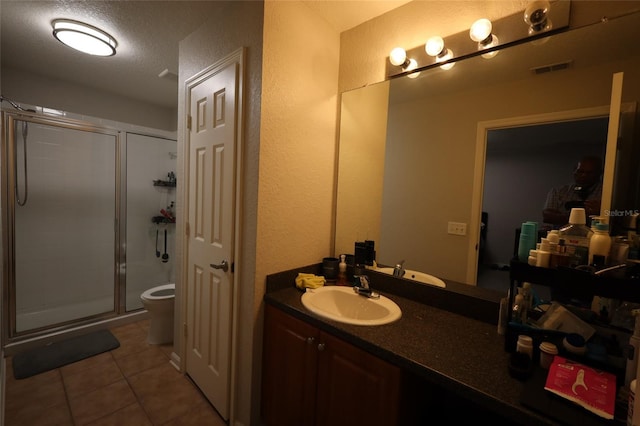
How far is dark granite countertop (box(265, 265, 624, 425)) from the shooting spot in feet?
2.52

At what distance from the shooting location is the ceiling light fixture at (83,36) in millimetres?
1804

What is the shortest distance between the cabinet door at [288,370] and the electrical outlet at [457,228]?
858 millimetres

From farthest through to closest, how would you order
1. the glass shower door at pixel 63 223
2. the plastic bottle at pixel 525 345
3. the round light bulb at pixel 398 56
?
the glass shower door at pixel 63 223, the round light bulb at pixel 398 56, the plastic bottle at pixel 525 345

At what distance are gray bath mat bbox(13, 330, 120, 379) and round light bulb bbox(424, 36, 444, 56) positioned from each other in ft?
10.5

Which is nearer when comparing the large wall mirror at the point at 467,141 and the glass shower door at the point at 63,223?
the large wall mirror at the point at 467,141

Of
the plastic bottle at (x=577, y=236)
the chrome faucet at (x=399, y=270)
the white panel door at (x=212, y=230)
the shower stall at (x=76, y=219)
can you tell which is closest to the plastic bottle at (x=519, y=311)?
the plastic bottle at (x=577, y=236)

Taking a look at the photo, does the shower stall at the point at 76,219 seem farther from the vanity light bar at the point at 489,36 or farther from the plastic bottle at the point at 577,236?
the plastic bottle at the point at 577,236

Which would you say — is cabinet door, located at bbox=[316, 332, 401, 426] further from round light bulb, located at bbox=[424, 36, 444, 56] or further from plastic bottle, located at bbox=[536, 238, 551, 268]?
round light bulb, located at bbox=[424, 36, 444, 56]

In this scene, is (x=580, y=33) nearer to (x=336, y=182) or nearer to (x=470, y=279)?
(x=470, y=279)

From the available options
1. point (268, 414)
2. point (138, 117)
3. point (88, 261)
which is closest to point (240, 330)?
point (268, 414)

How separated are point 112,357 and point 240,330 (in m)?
1.48

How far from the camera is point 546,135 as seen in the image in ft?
3.69

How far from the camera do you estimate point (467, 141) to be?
1359 millimetres

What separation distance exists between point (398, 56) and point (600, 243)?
1.24 metres
